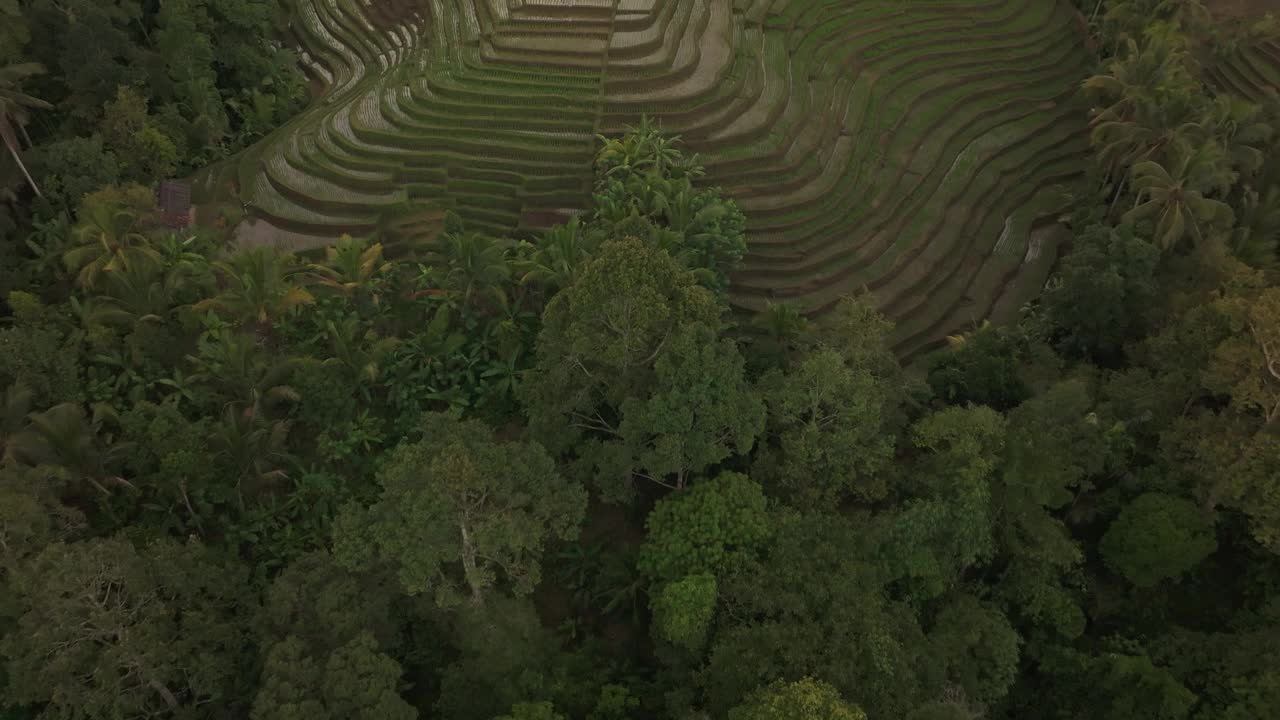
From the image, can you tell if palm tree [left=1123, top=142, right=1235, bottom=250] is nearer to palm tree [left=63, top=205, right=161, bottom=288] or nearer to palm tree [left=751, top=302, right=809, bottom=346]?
palm tree [left=751, top=302, right=809, bottom=346]

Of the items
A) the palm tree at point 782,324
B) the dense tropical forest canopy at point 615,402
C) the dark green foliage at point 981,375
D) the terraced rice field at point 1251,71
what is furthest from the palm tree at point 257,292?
the terraced rice field at point 1251,71

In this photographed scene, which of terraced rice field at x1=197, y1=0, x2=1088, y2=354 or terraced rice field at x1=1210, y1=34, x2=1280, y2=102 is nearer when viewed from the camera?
terraced rice field at x1=197, y1=0, x2=1088, y2=354

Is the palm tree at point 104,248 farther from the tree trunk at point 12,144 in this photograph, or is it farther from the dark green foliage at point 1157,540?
the dark green foliage at point 1157,540

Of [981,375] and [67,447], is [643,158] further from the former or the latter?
[67,447]

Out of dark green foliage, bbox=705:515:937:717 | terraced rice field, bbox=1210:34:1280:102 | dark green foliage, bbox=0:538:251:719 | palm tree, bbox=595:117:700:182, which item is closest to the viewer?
dark green foliage, bbox=0:538:251:719

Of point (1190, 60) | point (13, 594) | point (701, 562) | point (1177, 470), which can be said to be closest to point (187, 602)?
point (13, 594)

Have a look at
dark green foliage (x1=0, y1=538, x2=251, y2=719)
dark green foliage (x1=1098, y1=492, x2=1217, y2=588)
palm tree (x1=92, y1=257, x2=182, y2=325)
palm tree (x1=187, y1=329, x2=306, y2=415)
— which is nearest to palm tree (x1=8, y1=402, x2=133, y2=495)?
palm tree (x1=187, y1=329, x2=306, y2=415)
